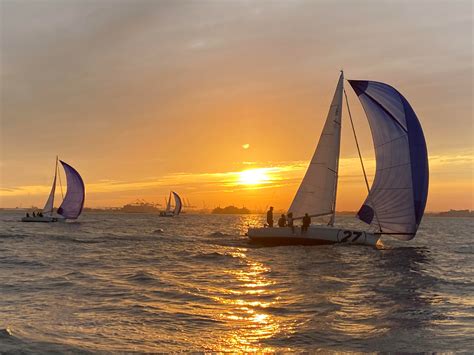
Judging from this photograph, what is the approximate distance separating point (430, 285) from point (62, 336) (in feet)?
42.3

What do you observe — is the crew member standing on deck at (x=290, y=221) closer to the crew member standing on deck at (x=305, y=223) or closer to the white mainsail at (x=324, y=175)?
the white mainsail at (x=324, y=175)

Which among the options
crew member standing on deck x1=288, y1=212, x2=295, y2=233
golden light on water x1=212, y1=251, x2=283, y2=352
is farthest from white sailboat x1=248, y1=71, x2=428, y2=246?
golden light on water x1=212, y1=251, x2=283, y2=352

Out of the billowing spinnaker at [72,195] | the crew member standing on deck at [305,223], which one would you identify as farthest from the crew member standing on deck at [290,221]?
the billowing spinnaker at [72,195]

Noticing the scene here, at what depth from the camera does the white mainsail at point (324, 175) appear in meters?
29.8

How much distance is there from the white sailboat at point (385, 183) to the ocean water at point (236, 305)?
3968 millimetres

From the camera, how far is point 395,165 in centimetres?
2708

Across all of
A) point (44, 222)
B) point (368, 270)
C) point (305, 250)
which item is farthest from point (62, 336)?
point (44, 222)

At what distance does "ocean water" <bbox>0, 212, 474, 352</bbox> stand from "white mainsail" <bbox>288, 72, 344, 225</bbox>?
257 inches

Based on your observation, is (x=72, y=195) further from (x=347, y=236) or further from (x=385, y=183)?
(x=385, y=183)

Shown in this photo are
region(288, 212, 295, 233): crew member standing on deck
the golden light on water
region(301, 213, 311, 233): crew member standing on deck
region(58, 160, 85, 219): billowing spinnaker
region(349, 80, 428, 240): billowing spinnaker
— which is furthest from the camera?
region(58, 160, 85, 219): billowing spinnaker

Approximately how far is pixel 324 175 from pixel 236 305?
61.2 ft

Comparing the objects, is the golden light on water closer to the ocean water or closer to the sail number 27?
the ocean water

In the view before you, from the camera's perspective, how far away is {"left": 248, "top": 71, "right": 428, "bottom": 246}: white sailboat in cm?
2680

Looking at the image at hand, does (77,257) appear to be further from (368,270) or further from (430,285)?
(430,285)
